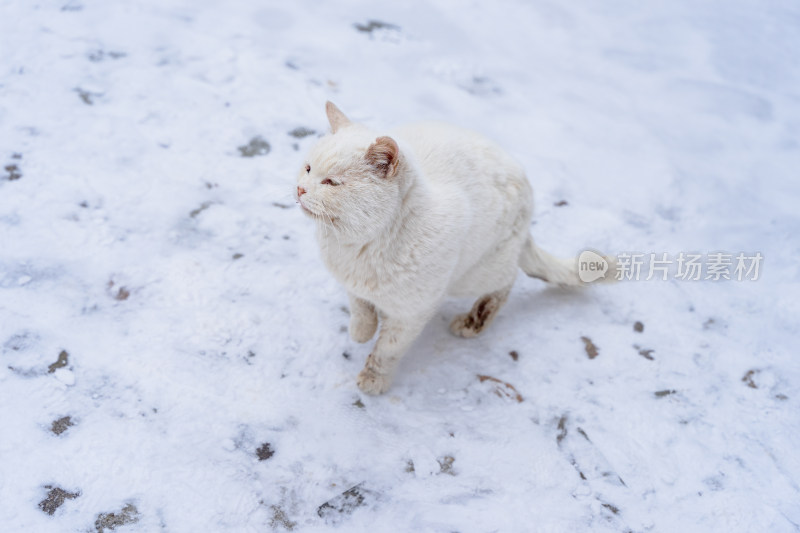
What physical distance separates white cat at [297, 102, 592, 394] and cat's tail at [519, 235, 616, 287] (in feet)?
0.34

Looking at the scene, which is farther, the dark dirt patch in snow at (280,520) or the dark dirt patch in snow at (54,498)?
the dark dirt patch in snow at (280,520)

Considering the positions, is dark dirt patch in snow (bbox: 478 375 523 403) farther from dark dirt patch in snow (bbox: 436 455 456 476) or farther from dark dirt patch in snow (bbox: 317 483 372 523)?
dark dirt patch in snow (bbox: 317 483 372 523)

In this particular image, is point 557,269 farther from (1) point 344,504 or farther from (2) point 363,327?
(1) point 344,504

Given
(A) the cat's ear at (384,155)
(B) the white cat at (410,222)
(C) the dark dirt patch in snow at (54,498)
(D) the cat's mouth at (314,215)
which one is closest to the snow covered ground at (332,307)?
(C) the dark dirt patch in snow at (54,498)

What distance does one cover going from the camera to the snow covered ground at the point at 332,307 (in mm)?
2111

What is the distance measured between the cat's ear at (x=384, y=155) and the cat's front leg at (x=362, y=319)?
0.67 metres

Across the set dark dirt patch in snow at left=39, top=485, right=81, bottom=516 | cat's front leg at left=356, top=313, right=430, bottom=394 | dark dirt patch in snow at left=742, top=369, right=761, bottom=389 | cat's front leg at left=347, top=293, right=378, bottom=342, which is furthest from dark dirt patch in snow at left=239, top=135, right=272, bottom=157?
dark dirt patch in snow at left=742, top=369, right=761, bottom=389

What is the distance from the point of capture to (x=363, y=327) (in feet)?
8.27

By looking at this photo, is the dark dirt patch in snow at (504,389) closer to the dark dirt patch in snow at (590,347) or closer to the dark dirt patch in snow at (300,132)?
the dark dirt patch in snow at (590,347)

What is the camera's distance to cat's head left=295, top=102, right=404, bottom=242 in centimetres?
194

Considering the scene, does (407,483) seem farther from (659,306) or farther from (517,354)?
(659,306)

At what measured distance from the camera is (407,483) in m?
2.18

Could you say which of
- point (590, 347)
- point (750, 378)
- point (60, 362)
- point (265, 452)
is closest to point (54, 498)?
point (60, 362)

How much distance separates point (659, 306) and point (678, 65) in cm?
272
